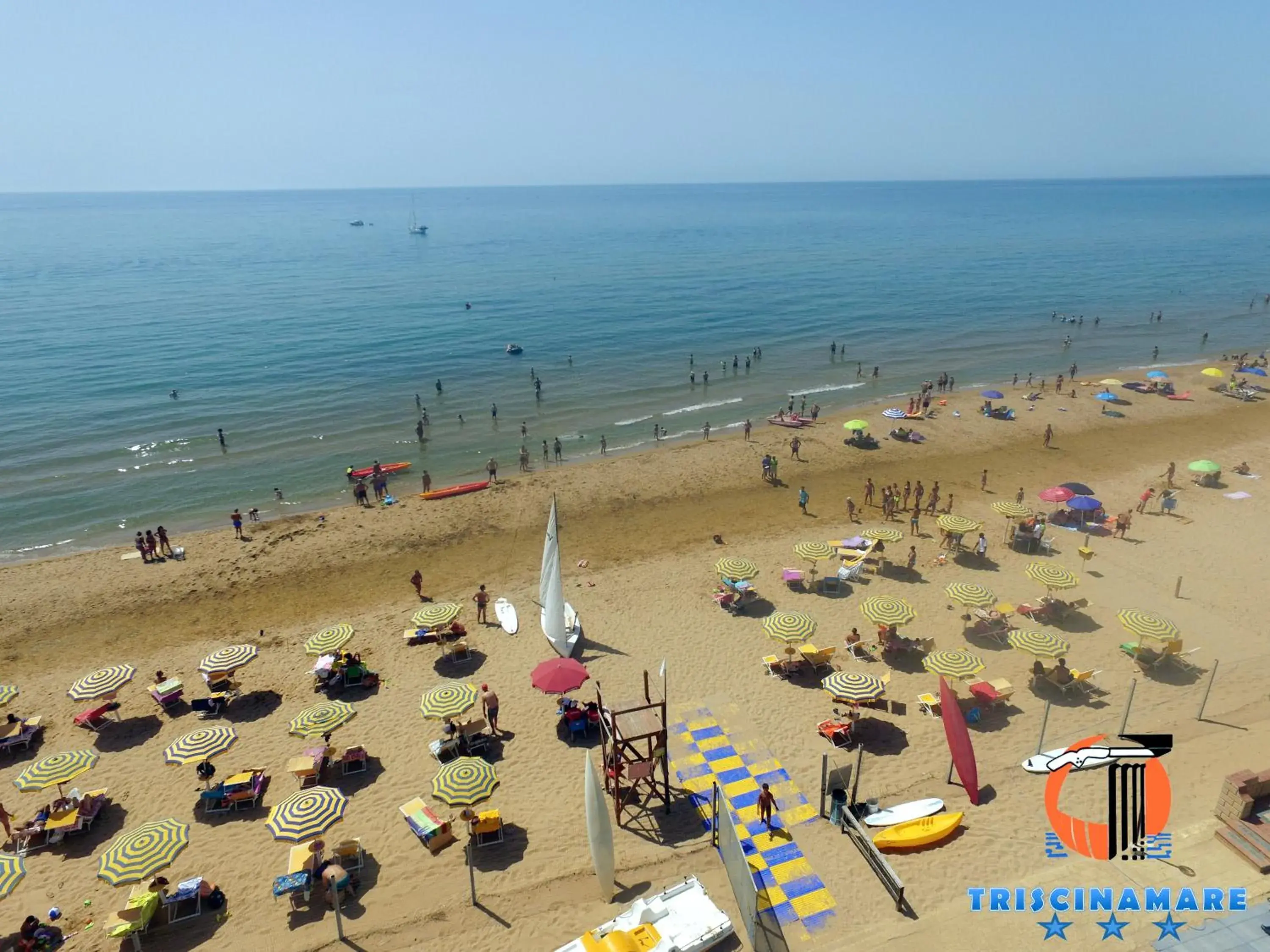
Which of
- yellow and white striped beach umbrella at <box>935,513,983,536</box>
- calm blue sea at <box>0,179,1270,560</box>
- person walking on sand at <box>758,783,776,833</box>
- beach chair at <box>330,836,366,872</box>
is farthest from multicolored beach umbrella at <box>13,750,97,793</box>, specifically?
yellow and white striped beach umbrella at <box>935,513,983,536</box>

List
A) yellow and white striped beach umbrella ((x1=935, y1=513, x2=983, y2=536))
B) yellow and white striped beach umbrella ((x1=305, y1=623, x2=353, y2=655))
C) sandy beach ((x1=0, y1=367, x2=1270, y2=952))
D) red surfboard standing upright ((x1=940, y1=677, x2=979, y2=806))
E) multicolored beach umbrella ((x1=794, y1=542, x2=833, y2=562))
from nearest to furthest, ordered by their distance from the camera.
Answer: sandy beach ((x1=0, y1=367, x2=1270, y2=952))
red surfboard standing upright ((x1=940, y1=677, x2=979, y2=806))
yellow and white striped beach umbrella ((x1=305, y1=623, x2=353, y2=655))
multicolored beach umbrella ((x1=794, y1=542, x2=833, y2=562))
yellow and white striped beach umbrella ((x1=935, y1=513, x2=983, y2=536))

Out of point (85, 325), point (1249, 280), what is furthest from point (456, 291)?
point (1249, 280)

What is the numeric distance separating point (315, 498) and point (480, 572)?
44.0 feet

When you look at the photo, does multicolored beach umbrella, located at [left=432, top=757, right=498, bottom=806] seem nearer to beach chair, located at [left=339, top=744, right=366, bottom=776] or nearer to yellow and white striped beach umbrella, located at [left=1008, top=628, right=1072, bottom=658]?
beach chair, located at [left=339, top=744, right=366, bottom=776]

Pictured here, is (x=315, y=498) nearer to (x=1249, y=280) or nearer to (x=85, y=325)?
(x=85, y=325)

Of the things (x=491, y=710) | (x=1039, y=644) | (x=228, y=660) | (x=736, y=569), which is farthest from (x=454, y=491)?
(x=1039, y=644)

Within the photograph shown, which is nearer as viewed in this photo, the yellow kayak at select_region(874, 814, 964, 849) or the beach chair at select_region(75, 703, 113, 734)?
the yellow kayak at select_region(874, 814, 964, 849)

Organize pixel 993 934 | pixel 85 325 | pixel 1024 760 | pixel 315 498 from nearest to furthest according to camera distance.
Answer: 1. pixel 993 934
2. pixel 1024 760
3. pixel 315 498
4. pixel 85 325

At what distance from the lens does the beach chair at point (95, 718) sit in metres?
18.7

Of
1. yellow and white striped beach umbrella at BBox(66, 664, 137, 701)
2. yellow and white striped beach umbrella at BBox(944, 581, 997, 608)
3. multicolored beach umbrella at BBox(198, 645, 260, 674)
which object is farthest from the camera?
yellow and white striped beach umbrella at BBox(944, 581, 997, 608)

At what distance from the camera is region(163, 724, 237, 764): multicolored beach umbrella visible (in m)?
16.0

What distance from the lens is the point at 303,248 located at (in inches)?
5487

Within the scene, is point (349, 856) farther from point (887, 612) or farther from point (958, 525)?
point (958, 525)

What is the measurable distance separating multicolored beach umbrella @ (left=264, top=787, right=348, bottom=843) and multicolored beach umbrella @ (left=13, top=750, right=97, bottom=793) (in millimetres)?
4958
